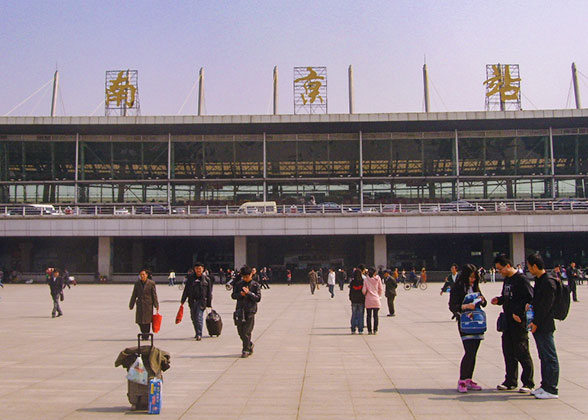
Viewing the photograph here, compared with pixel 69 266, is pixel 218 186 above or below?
above

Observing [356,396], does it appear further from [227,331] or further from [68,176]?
[68,176]

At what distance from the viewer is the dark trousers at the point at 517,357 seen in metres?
7.87

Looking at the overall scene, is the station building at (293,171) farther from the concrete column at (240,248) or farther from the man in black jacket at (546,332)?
the man in black jacket at (546,332)

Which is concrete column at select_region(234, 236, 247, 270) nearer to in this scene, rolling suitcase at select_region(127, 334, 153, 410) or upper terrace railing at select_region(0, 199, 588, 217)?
upper terrace railing at select_region(0, 199, 588, 217)

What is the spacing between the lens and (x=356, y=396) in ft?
25.4

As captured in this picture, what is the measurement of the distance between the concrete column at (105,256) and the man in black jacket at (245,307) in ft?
131

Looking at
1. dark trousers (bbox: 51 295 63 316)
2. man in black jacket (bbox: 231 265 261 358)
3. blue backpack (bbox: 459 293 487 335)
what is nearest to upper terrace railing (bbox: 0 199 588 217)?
dark trousers (bbox: 51 295 63 316)

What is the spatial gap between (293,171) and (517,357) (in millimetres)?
51172

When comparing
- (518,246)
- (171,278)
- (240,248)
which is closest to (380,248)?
(518,246)

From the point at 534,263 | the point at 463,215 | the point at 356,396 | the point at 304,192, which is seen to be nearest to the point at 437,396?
the point at 356,396

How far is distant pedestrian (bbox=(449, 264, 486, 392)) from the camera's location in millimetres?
7887

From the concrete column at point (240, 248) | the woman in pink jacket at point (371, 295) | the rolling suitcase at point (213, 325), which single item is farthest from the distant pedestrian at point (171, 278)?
the woman in pink jacket at point (371, 295)

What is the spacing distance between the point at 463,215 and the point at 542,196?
15103 millimetres

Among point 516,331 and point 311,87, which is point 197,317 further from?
point 311,87
